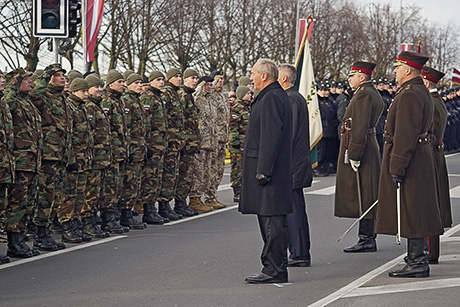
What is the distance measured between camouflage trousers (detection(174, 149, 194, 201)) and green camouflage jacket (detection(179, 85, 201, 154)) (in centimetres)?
13

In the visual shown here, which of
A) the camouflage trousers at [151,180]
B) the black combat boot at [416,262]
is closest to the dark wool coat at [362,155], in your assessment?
the black combat boot at [416,262]

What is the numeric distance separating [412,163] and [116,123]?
4.46 meters

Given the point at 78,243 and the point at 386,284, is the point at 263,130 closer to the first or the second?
the point at 386,284

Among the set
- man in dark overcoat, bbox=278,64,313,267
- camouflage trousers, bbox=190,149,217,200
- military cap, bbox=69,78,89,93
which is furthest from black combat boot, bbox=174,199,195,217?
man in dark overcoat, bbox=278,64,313,267

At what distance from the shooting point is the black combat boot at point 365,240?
35.1 feet

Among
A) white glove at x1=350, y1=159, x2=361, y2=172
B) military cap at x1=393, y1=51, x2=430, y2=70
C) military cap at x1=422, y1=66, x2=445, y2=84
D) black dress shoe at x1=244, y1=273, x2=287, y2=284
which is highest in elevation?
military cap at x1=393, y1=51, x2=430, y2=70

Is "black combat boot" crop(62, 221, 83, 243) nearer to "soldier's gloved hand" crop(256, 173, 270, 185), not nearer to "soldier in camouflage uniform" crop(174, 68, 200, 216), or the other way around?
"soldier in camouflage uniform" crop(174, 68, 200, 216)

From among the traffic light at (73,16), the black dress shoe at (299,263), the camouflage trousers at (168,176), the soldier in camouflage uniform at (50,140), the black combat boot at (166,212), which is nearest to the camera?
the black dress shoe at (299,263)

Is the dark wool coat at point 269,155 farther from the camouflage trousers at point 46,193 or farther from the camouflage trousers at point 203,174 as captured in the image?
the camouflage trousers at point 203,174

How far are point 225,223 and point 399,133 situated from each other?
4.75 meters

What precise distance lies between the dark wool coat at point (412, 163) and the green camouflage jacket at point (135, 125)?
14.2 feet

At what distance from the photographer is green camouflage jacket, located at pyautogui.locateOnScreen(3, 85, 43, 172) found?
9.93 metres

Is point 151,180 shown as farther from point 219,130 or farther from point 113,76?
point 219,130

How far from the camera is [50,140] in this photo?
10.6 metres
